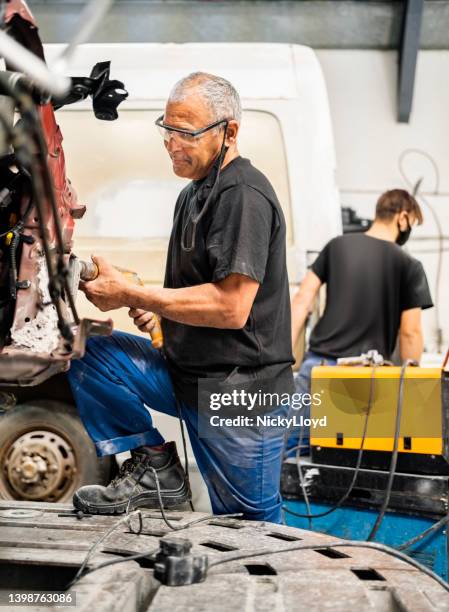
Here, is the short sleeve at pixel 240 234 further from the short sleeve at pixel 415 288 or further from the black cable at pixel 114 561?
the short sleeve at pixel 415 288

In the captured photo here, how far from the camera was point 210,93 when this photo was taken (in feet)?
8.55

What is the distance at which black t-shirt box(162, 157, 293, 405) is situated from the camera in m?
2.50

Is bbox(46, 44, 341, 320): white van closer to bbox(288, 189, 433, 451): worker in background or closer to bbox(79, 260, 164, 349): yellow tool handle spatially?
→ bbox(288, 189, 433, 451): worker in background

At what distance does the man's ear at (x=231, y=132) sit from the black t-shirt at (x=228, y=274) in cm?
6

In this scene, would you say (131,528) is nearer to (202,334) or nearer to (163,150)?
(202,334)

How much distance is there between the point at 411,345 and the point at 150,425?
1852 millimetres

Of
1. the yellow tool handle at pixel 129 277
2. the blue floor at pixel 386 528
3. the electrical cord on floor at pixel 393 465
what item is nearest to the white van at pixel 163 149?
the electrical cord on floor at pixel 393 465

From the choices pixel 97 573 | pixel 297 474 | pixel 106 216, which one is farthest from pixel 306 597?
pixel 106 216

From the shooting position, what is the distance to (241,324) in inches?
99.7

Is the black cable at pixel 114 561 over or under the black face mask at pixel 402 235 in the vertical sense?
under

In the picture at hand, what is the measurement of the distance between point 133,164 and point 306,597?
2.65 metres

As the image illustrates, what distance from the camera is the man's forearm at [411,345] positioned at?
412 centimetres

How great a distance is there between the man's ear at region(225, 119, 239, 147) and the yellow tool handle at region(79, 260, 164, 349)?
0.57 m

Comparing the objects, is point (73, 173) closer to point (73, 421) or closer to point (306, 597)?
point (73, 421)
